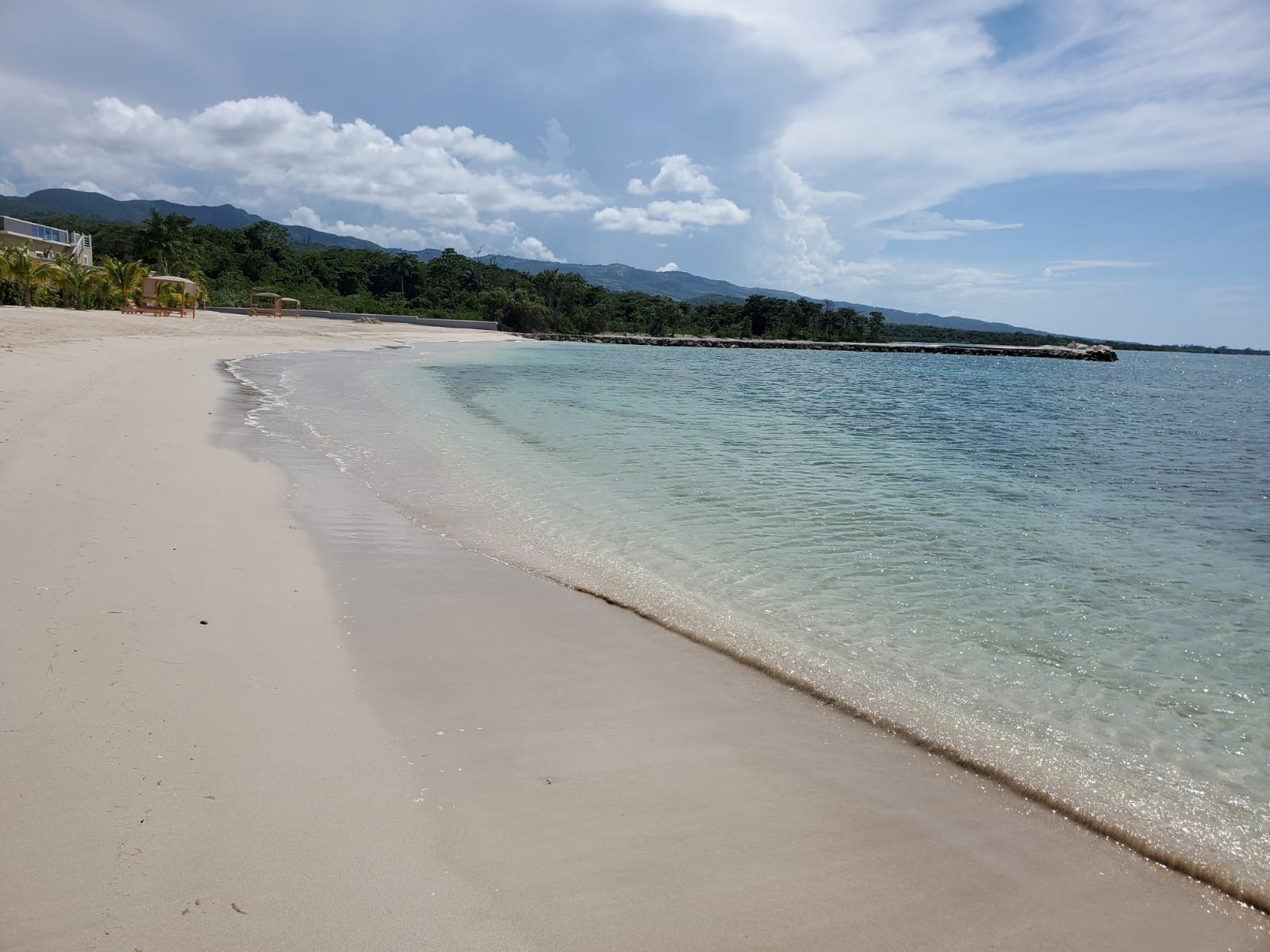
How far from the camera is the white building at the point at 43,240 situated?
140 ft

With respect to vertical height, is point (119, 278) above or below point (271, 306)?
below

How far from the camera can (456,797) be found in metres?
2.83

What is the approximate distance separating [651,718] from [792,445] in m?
11.1

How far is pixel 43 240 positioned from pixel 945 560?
→ 196 ft

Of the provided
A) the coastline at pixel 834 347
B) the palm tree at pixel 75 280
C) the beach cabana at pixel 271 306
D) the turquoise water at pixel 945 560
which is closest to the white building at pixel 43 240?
the palm tree at pixel 75 280

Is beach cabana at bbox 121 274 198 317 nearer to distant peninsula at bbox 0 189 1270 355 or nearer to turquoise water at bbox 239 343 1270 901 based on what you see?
distant peninsula at bbox 0 189 1270 355

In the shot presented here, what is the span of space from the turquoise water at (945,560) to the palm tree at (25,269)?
19.9m

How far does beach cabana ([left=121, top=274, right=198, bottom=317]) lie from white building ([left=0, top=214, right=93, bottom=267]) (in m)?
5.32

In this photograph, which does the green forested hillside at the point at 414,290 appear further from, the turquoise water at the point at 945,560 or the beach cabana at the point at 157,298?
the turquoise water at the point at 945,560

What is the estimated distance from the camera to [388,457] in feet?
34.6

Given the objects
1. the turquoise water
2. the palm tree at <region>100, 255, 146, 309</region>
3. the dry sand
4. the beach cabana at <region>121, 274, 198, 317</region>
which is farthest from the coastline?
the dry sand

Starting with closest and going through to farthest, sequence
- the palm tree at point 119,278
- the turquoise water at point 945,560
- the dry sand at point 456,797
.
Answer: the dry sand at point 456,797 < the turquoise water at point 945,560 < the palm tree at point 119,278

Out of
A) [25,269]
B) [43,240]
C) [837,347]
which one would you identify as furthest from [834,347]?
[25,269]

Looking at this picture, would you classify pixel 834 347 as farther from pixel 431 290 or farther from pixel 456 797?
pixel 456 797
